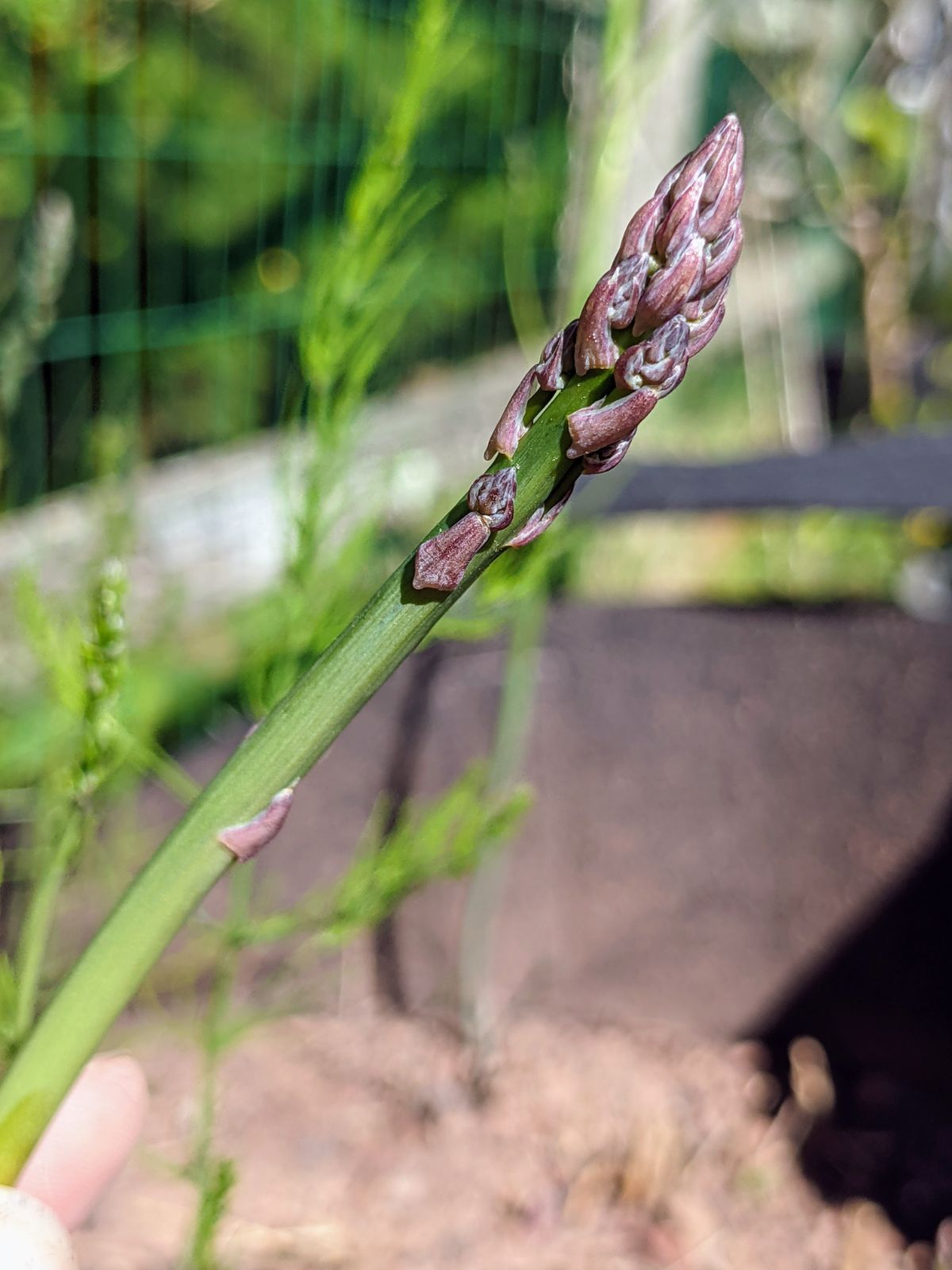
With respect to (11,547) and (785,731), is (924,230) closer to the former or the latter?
(785,731)

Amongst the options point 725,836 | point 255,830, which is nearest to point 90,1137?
point 255,830

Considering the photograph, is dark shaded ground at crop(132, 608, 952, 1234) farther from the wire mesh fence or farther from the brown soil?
the wire mesh fence

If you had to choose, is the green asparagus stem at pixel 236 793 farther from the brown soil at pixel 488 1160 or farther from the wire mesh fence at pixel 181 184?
the wire mesh fence at pixel 181 184

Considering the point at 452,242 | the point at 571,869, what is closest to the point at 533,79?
the point at 452,242

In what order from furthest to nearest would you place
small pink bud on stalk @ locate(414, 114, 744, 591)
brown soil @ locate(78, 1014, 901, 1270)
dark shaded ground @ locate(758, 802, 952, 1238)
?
1. dark shaded ground @ locate(758, 802, 952, 1238)
2. brown soil @ locate(78, 1014, 901, 1270)
3. small pink bud on stalk @ locate(414, 114, 744, 591)

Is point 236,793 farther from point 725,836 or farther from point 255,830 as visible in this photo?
point 725,836

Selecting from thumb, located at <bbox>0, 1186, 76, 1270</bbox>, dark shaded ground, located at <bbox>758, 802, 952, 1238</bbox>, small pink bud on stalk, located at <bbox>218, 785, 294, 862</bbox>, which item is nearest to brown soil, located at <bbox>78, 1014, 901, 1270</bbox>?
dark shaded ground, located at <bbox>758, 802, 952, 1238</bbox>
